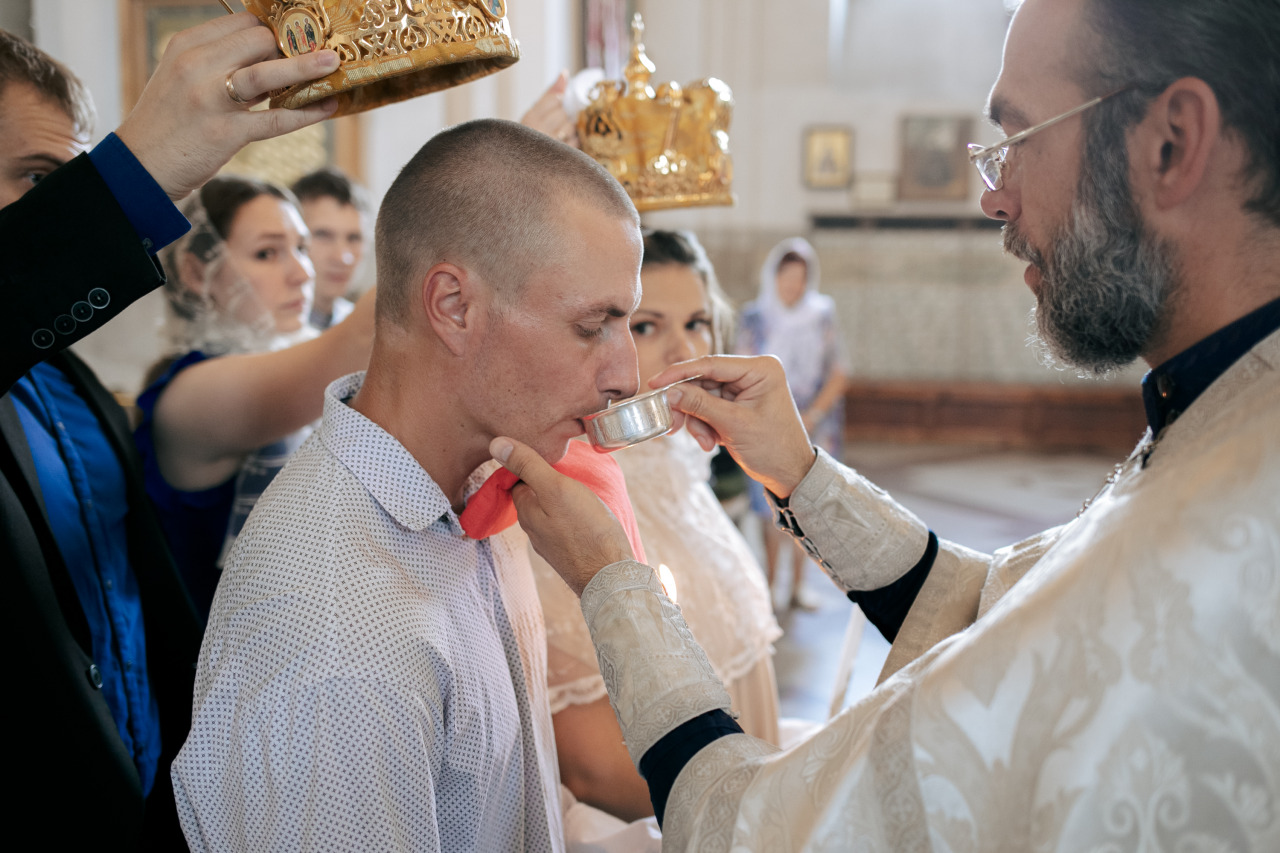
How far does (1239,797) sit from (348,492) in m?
1.10

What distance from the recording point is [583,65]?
6.59m

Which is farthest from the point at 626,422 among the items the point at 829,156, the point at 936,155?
the point at 936,155

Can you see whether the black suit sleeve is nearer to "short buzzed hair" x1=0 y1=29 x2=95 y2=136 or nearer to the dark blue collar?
"short buzzed hair" x1=0 y1=29 x2=95 y2=136

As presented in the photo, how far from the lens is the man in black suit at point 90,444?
120 cm

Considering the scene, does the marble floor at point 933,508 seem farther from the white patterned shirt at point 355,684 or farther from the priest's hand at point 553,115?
the priest's hand at point 553,115

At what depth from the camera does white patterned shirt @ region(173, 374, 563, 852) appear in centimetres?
110

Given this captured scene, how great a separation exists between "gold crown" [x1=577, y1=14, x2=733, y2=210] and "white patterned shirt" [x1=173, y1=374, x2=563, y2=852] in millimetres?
943

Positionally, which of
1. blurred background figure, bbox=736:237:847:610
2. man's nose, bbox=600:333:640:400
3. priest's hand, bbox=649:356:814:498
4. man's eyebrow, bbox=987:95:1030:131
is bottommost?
blurred background figure, bbox=736:237:847:610

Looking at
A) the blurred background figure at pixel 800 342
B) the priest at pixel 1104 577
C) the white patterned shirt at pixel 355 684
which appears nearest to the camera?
the priest at pixel 1104 577

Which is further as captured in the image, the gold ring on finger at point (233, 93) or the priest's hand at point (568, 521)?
the priest's hand at point (568, 521)

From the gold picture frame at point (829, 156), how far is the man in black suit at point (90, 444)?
11551 millimetres

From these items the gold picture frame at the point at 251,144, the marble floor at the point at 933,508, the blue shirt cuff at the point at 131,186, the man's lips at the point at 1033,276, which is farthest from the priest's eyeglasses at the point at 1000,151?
the gold picture frame at the point at 251,144

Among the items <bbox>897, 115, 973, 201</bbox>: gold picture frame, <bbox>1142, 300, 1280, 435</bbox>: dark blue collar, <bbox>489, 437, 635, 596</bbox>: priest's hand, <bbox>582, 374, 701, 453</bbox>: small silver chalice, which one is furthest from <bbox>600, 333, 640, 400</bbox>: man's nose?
<bbox>897, 115, 973, 201</bbox>: gold picture frame

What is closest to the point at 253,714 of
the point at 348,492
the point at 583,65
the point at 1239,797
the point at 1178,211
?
the point at 348,492
